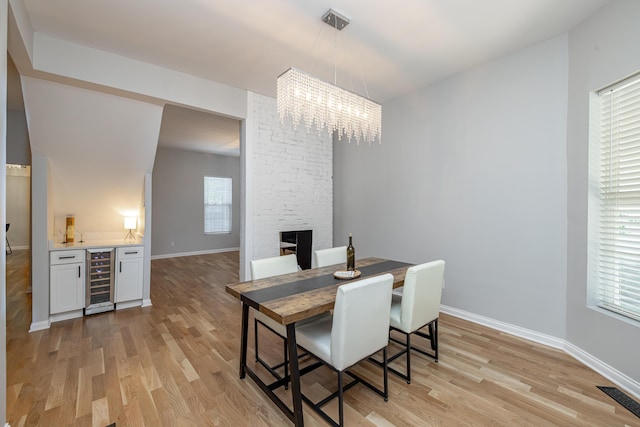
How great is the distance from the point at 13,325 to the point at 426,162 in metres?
5.22

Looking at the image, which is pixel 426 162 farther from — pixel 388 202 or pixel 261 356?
pixel 261 356

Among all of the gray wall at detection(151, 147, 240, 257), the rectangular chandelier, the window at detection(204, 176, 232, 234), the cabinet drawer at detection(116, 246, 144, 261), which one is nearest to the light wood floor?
the cabinet drawer at detection(116, 246, 144, 261)

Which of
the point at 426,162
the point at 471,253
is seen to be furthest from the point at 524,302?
the point at 426,162

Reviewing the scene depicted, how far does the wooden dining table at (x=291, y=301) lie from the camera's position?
65.5 inches

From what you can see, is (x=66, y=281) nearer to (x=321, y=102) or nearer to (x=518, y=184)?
(x=321, y=102)

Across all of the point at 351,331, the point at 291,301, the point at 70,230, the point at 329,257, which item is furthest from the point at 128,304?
the point at 351,331

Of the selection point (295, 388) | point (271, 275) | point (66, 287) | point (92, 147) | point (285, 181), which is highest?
point (92, 147)

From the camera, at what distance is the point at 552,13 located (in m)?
2.33

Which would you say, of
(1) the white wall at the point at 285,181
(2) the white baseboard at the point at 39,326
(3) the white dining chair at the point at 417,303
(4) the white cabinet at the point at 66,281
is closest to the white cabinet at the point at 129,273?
(4) the white cabinet at the point at 66,281

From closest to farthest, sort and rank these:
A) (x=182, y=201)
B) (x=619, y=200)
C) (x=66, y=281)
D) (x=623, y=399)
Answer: (x=623, y=399), (x=619, y=200), (x=66, y=281), (x=182, y=201)

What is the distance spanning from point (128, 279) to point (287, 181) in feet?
8.28

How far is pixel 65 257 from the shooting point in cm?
330

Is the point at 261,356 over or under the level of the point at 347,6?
under

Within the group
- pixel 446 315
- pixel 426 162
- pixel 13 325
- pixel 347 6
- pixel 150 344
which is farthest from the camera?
pixel 426 162
